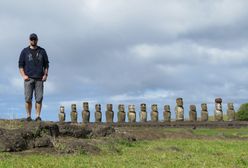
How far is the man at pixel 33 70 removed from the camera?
50.6 ft

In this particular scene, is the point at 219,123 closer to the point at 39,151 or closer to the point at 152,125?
the point at 152,125

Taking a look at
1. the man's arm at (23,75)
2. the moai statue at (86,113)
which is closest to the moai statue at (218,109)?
the moai statue at (86,113)

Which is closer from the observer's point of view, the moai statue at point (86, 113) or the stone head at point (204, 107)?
the stone head at point (204, 107)

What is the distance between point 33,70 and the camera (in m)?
15.4

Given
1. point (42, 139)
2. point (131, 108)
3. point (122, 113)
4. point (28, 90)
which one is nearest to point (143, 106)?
point (131, 108)

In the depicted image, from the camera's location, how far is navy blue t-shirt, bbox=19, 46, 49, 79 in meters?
15.4

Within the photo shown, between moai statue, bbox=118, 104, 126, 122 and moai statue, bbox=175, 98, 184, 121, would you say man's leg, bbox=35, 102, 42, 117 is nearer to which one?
moai statue, bbox=175, 98, 184, 121

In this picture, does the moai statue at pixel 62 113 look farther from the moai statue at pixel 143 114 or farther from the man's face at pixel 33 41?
the man's face at pixel 33 41

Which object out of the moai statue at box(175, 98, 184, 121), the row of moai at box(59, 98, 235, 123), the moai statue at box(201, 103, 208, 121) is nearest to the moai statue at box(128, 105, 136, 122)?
the row of moai at box(59, 98, 235, 123)

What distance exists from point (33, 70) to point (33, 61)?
0.86ft

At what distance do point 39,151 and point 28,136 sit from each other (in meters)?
0.69

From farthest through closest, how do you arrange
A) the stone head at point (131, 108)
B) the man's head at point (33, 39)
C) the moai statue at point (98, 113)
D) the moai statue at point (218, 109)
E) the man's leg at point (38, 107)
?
the moai statue at point (98, 113), the stone head at point (131, 108), the moai statue at point (218, 109), the man's leg at point (38, 107), the man's head at point (33, 39)

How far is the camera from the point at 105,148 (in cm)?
1359

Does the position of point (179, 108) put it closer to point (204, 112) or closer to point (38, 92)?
point (204, 112)
